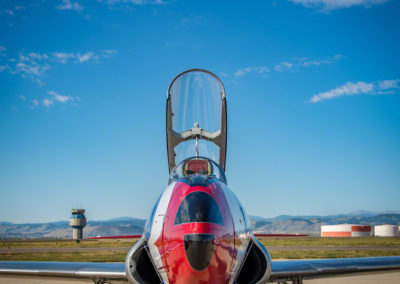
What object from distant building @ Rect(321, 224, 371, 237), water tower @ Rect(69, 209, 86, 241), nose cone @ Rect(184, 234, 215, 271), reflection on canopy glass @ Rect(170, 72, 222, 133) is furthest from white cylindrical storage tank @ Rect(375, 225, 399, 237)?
nose cone @ Rect(184, 234, 215, 271)

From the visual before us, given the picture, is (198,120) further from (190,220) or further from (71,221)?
(71,221)

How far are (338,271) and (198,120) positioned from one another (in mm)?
4790

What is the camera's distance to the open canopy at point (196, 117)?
8.88m

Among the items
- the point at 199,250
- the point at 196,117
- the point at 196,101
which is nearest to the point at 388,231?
the point at 196,101

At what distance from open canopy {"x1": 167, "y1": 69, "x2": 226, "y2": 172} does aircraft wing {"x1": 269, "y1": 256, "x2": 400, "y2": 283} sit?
117 inches

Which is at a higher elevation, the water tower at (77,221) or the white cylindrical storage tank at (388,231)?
the water tower at (77,221)

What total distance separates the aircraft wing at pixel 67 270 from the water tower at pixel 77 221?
86140 mm

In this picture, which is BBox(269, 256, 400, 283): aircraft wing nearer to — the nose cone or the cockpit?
the cockpit

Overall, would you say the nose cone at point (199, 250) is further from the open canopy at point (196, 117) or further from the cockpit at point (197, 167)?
the open canopy at point (196, 117)

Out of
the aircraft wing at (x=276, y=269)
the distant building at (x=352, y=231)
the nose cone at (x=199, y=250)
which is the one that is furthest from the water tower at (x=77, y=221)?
the nose cone at (x=199, y=250)

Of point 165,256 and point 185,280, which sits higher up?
point 165,256

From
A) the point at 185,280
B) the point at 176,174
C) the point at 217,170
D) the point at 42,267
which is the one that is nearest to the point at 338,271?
the point at 217,170

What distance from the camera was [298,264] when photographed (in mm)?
7477

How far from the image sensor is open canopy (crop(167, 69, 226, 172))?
8.88 m
